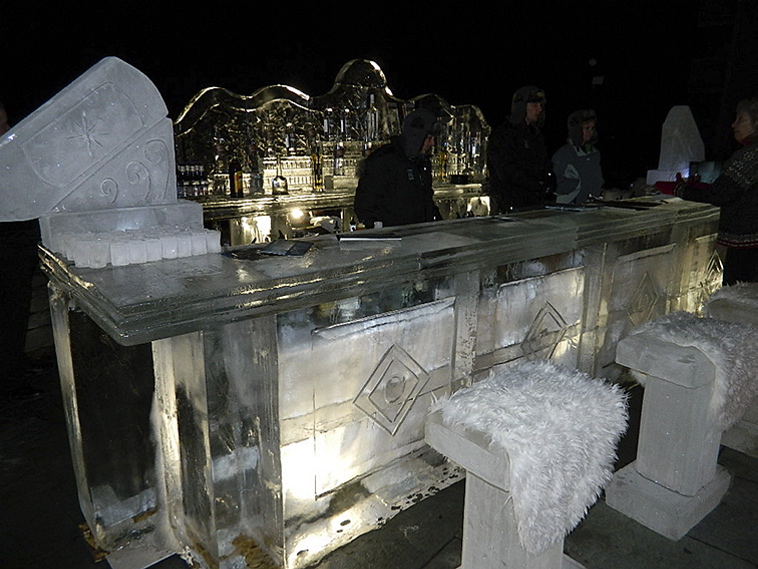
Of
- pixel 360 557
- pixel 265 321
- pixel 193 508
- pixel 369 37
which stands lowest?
pixel 360 557

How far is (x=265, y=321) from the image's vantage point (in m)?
1.90

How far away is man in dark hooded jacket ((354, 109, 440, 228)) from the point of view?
3.92 meters

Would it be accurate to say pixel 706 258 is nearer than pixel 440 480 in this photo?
No

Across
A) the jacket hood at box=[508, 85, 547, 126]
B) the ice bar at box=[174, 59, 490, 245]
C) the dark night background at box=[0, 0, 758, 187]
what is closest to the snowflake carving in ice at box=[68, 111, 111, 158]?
the ice bar at box=[174, 59, 490, 245]

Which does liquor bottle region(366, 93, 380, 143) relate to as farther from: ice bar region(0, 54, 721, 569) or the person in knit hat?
ice bar region(0, 54, 721, 569)

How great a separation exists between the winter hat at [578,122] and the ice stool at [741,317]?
2373mm

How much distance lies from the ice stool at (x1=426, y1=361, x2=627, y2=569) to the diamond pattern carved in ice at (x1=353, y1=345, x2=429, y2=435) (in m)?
0.53

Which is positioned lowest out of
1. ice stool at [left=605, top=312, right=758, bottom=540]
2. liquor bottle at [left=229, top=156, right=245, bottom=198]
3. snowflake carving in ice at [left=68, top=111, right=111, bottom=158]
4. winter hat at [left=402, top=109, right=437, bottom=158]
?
ice stool at [left=605, top=312, right=758, bottom=540]

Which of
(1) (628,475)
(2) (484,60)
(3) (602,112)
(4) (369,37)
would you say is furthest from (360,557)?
(3) (602,112)

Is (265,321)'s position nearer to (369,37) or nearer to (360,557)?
(360,557)

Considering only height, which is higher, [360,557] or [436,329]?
[436,329]

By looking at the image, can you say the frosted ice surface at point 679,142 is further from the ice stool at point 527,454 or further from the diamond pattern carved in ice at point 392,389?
the ice stool at point 527,454

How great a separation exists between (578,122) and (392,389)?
3.64 metres

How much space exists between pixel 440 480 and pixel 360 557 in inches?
24.3
